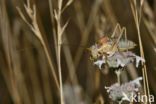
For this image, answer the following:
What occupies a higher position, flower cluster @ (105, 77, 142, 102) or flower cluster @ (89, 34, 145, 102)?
flower cluster @ (89, 34, 145, 102)

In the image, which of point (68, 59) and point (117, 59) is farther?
point (68, 59)

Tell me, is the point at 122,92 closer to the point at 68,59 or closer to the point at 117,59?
the point at 117,59

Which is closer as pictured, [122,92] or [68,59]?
[122,92]

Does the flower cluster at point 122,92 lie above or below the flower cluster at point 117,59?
below

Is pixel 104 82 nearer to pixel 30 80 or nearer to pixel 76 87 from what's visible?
pixel 30 80

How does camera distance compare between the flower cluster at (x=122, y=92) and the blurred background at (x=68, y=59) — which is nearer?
the flower cluster at (x=122, y=92)

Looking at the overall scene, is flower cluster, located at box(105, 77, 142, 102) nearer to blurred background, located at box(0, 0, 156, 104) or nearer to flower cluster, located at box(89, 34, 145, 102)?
flower cluster, located at box(89, 34, 145, 102)

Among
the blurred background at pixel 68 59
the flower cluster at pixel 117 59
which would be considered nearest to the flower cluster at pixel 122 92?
the flower cluster at pixel 117 59

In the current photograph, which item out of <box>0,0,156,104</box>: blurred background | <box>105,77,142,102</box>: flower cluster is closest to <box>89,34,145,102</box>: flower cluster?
<box>105,77,142,102</box>: flower cluster

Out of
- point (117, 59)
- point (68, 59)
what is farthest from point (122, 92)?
point (68, 59)

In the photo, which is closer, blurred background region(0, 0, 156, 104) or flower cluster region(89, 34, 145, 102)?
flower cluster region(89, 34, 145, 102)

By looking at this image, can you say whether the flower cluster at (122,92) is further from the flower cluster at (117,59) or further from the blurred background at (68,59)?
the blurred background at (68,59)
